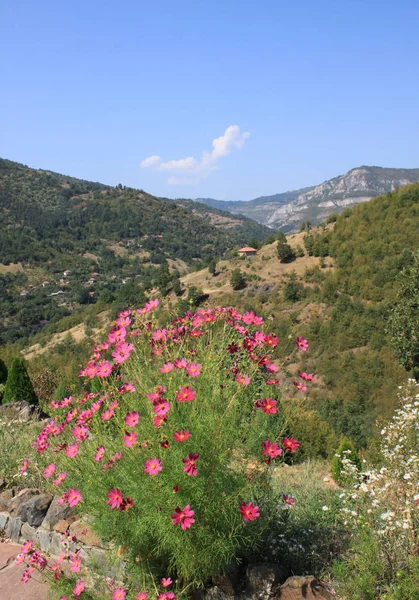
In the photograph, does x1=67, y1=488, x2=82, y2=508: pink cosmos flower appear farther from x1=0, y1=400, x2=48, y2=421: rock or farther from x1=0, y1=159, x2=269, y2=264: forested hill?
x1=0, y1=159, x2=269, y2=264: forested hill

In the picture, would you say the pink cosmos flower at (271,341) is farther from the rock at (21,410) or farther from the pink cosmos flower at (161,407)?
the rock at (21,410)

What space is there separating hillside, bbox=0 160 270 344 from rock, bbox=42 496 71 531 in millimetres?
37092

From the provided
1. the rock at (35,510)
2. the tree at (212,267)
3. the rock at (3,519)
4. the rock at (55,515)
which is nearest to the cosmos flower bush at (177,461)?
the rock at (55,515)

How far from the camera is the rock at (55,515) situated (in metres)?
3.32

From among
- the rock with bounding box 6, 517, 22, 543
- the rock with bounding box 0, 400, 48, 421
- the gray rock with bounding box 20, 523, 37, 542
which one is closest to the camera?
the gray rock with bounding box 20, 523, 37, 542

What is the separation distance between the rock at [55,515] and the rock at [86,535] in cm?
15

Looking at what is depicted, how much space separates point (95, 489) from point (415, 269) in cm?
1449

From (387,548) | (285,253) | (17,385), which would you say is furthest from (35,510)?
(285,253)

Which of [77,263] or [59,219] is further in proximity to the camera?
[59,219]

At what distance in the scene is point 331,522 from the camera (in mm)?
2938

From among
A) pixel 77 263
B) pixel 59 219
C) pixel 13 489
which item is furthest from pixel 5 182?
pixel 13 489

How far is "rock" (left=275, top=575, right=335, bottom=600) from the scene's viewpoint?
2207mm

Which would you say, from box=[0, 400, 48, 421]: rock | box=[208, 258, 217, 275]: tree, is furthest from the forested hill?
box=[0, 400, 48, 421]: rock

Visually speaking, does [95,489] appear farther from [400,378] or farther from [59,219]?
[59,219]
